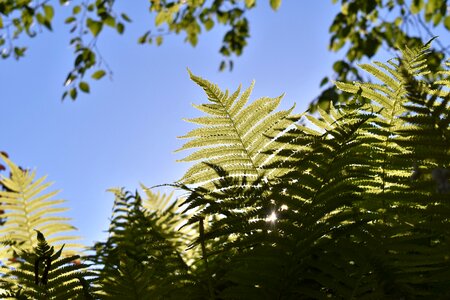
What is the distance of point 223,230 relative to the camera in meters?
0.55

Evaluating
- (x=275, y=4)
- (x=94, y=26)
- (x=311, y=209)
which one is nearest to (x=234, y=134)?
(x=311, y=209)

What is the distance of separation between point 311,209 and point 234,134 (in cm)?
23

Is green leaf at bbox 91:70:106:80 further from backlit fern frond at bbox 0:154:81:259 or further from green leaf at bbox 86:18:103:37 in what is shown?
backlit fern frond at bbox 0:154:81:259

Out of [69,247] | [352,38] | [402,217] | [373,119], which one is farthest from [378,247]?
[352,38]

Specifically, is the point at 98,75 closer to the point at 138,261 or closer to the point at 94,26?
the point at 94,26

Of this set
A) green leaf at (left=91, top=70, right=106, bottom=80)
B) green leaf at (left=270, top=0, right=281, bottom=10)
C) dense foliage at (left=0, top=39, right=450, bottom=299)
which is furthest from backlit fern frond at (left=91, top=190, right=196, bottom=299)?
green leaf at (left=91, top=70, right=106, bottom=80)

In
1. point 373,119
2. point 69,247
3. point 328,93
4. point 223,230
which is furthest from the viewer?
point 328,93

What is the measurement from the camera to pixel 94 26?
18.8ft

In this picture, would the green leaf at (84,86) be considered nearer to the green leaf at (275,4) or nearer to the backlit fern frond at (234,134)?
the green leaf at (275,4)

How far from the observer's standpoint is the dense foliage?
46 centimetres

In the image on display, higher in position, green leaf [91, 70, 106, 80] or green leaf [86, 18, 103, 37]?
green leaf [86, 18, 103, 37]

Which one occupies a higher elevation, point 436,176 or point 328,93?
point 328,93

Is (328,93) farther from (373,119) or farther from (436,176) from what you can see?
(436,176)

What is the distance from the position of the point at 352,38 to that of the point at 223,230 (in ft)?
21.4
